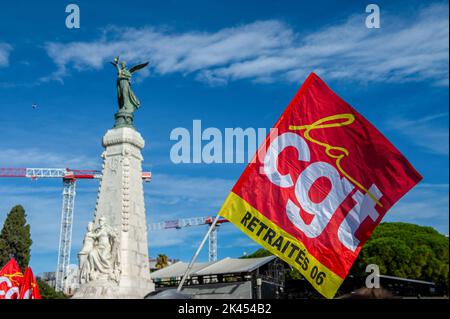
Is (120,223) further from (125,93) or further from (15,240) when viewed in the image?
(15,240)

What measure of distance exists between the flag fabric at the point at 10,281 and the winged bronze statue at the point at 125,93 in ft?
40.1

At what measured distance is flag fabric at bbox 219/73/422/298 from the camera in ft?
31.1

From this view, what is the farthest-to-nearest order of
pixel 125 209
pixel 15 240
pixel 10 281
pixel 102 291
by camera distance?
pixel 15 240 → pixel 125 209 → pixel 102 291 → pixel 10 281

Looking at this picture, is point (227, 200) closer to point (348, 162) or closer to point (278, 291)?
point (348, 162)

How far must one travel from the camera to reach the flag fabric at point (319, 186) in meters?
9.49

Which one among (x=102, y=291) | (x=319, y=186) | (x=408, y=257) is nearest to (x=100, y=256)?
(x=102, y=291)

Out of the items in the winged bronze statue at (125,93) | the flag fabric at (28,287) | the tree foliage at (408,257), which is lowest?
the flag fabric at (28,287)

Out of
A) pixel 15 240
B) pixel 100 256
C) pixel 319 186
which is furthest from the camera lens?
pixel 15 240

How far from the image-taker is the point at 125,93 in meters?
28.5

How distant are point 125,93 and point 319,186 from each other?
2065cm

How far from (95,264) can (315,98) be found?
17.6 meters

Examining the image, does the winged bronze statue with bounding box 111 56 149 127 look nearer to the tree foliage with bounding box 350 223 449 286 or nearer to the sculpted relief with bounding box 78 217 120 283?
the sculpted relief with bounding box 78 217 120 283

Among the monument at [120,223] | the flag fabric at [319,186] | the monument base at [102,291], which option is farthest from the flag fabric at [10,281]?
the flag fabric at [319,186]

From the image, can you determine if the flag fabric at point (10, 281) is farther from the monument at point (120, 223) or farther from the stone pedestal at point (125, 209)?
the stone pedestal at point (125, 209)
